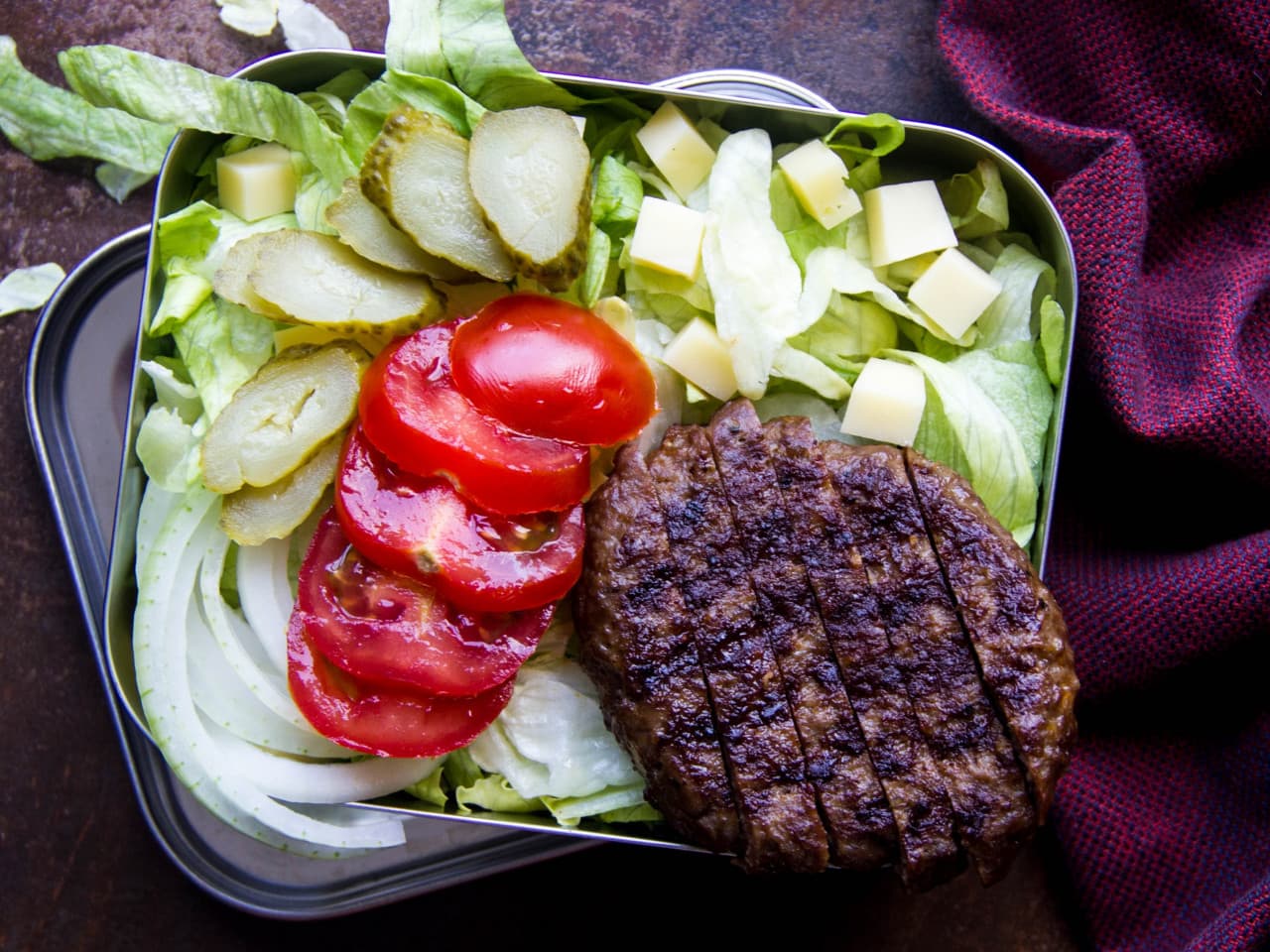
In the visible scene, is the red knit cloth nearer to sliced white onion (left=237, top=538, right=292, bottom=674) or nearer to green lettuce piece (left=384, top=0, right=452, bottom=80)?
green lettuce piece (left=384, top=0, right=452, bottom=80)

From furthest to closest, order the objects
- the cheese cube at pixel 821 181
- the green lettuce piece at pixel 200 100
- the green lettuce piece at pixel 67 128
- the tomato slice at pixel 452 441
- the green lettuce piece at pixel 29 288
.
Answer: the green lettuce piece at pixel 29 288 → the green lettuce piece at pixel 67 128 → the cheese cube at pixel 821 181 → the green lettuce piece at pixel 200 100 → the tomato slice at pixel 452 441

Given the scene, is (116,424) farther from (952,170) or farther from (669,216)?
(952,170)

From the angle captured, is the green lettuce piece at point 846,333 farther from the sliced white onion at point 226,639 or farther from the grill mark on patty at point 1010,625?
the sliced white onion at point 226,639

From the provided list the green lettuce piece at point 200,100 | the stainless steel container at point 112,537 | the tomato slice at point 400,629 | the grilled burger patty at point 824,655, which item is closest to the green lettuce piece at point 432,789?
the stainless steel container at point 112,537

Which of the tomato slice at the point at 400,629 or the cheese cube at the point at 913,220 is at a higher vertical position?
the cheese cube at the point at 913,220

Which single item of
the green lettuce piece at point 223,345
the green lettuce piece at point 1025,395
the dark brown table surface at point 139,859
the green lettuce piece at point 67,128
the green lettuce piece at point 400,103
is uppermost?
the green lettuce piece at point 400,103

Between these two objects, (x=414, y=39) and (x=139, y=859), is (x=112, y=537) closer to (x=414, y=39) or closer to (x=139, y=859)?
(x=139, y=859)

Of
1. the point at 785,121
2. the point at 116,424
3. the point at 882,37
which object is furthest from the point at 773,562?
the point at 116,424
